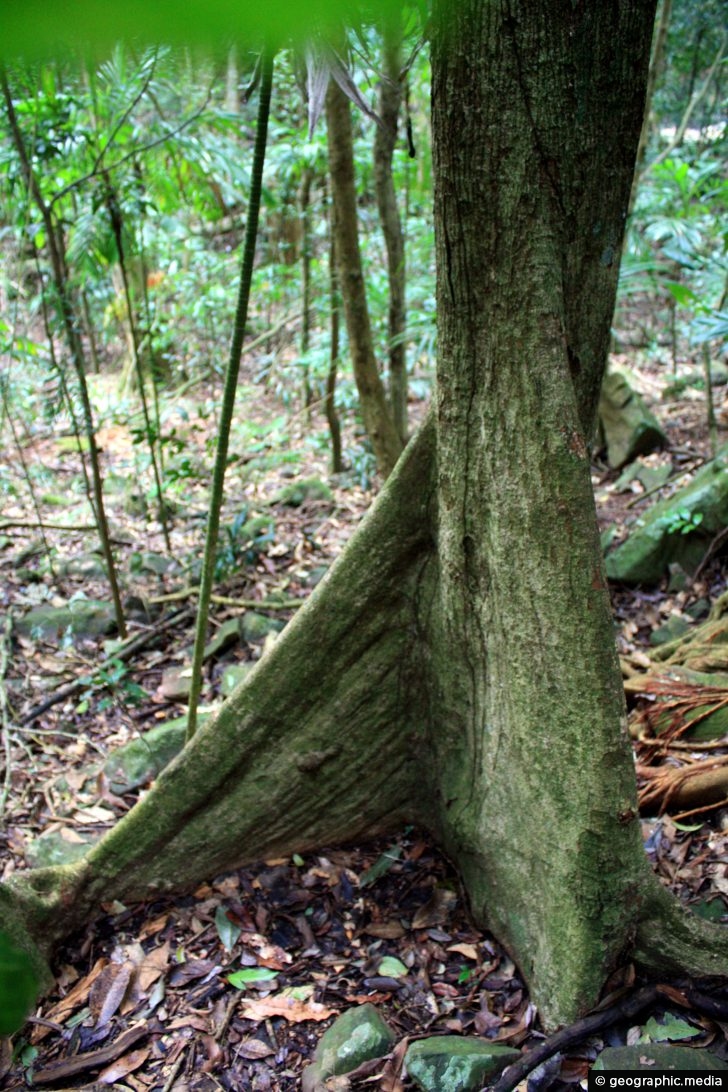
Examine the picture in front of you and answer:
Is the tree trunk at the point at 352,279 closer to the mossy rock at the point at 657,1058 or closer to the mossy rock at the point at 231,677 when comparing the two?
the mossy rock at the point at 231,677

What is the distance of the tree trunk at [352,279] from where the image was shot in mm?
4770

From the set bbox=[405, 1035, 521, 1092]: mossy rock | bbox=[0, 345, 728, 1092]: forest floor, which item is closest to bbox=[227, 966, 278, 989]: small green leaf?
bbox=[0, 345, 728, 1092]: forest floor

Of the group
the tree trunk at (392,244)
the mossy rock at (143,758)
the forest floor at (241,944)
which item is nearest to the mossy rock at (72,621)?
the forest floor at (241,944)

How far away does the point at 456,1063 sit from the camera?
2295mm

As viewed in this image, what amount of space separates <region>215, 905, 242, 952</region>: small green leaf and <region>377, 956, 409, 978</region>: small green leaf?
54 centimetres

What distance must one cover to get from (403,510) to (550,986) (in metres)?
1.57

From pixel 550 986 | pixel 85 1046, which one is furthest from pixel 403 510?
pixel 85 1046

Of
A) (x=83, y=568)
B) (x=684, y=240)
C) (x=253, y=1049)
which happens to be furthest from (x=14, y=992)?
(x=684, y=240)

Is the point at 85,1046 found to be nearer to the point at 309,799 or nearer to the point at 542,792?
the point at 309,799

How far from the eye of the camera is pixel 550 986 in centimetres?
245

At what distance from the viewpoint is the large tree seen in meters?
2.09

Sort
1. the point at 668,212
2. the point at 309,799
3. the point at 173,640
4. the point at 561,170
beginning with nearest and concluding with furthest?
the point at 561,170 < the point at 309,799 < the point at 173,640 < the point at 668,212

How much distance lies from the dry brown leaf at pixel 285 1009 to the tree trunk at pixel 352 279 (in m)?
3.64

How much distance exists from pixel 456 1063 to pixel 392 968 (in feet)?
1.69
